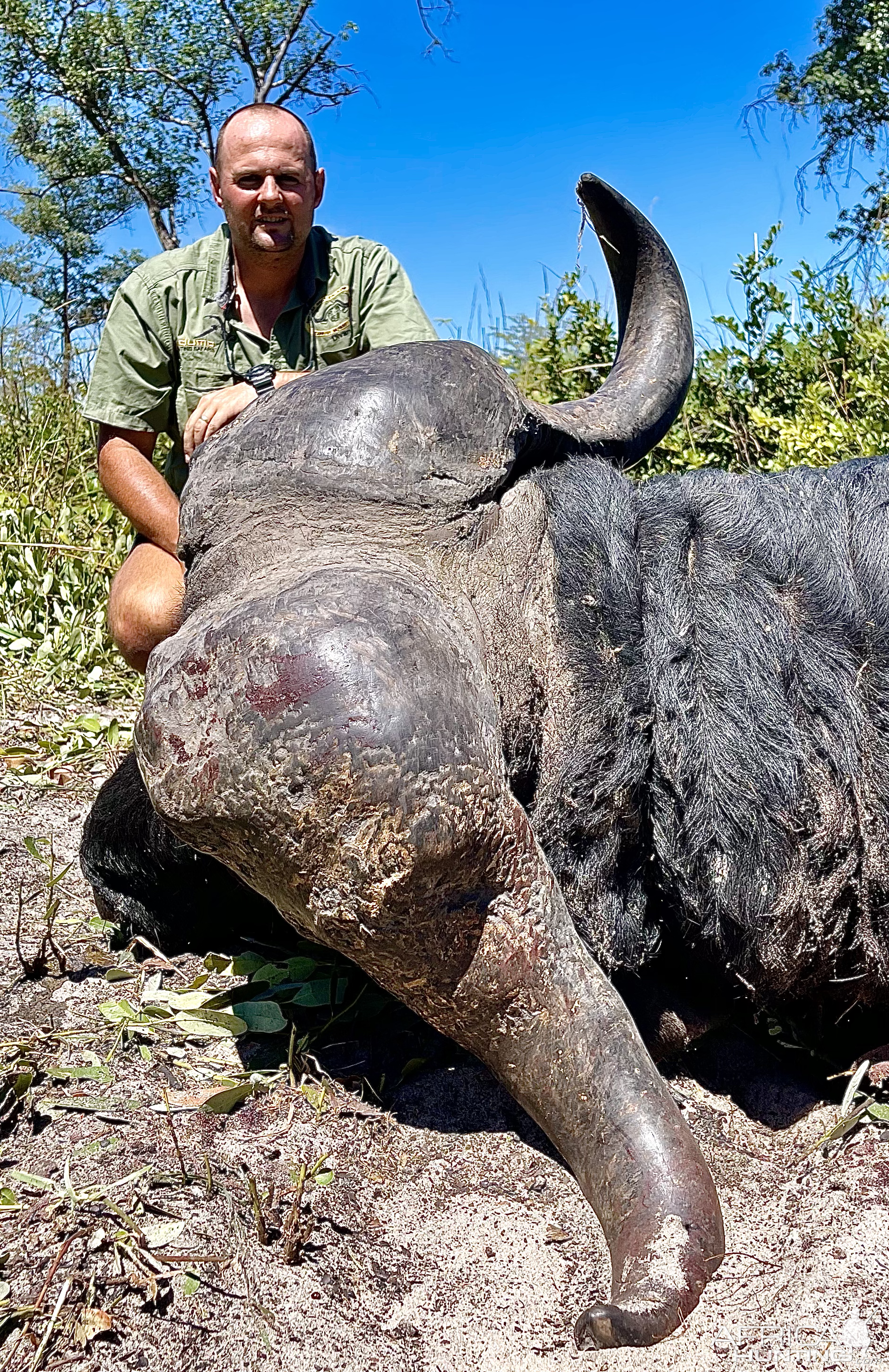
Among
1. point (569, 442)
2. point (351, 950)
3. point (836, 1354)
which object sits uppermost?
point (569, 442)

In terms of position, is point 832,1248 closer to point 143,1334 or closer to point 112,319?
point 143,1334

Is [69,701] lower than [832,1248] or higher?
higher

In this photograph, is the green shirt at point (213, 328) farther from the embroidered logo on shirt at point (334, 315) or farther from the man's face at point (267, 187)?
the man's face at point (267, 187)

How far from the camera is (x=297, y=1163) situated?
6.05 feet

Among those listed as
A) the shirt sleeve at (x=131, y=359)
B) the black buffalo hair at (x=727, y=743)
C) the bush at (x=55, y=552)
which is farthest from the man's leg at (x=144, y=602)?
the black buffalo hair at (x=727, y=743)

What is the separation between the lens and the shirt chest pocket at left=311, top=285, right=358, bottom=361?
3660 millimetres

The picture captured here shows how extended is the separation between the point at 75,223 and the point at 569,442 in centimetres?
1988

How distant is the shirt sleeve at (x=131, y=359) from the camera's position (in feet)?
11.6

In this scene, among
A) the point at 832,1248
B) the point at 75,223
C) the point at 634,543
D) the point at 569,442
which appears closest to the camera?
the point at 832,1248

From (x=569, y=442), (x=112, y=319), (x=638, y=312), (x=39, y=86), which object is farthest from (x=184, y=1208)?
(x=39, y=86)

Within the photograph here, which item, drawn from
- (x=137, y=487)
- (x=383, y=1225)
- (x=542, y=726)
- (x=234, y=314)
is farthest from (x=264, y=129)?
(x=383, y=1225)

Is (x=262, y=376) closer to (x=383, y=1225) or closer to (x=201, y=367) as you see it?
(x=201, y=367)

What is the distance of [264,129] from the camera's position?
3588 mm

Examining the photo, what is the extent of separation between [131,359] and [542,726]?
2267 millimetres
